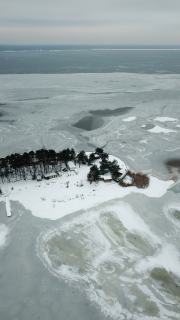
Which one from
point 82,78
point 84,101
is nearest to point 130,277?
point 84,101

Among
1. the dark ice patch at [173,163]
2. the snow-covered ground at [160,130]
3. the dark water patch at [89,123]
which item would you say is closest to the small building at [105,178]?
the dark ice patch at [173,163]

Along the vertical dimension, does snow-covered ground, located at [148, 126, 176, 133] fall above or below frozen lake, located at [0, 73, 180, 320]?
above

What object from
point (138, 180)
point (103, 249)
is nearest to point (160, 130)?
point (138, 180)

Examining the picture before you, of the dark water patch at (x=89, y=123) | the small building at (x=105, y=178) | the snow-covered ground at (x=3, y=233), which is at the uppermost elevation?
the small building at (x=105, y=178)

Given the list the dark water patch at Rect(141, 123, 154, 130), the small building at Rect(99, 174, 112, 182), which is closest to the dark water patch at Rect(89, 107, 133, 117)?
the dark water patch at Rect(141, 123, 154, 130)

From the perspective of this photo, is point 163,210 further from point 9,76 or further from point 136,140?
point 9,76

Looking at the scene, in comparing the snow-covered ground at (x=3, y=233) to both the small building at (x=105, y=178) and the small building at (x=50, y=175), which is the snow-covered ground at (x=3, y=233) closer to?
the small building at (x=50, y=175)

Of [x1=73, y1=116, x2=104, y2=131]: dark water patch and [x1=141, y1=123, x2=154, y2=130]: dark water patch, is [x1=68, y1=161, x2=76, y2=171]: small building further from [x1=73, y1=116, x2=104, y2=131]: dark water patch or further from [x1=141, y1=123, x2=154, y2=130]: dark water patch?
[x1=141, y1=123, x2=154, y2=130]: dark water patch
